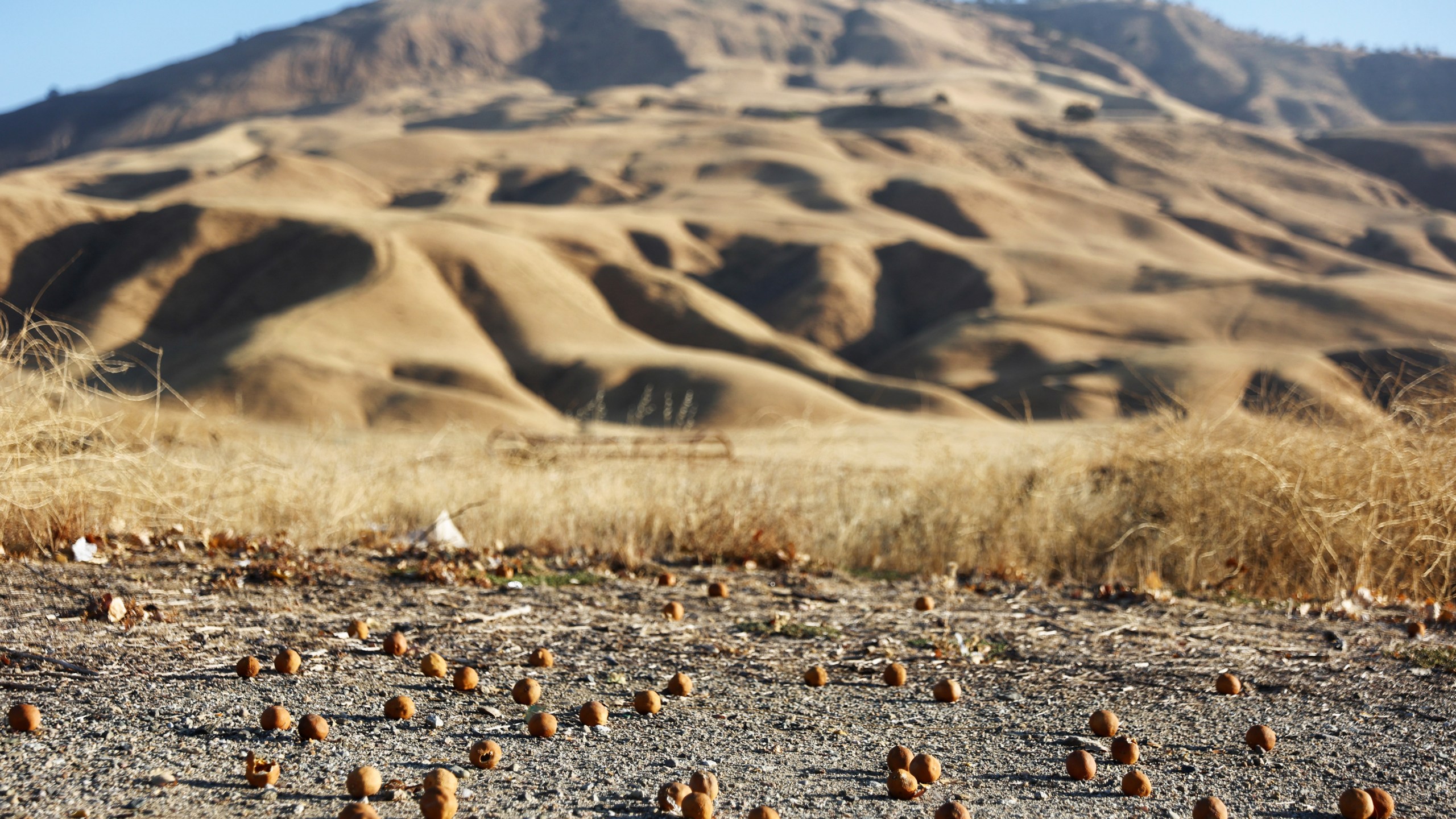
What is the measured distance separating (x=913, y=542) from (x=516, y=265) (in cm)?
3907

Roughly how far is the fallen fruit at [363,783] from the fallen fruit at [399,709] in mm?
618

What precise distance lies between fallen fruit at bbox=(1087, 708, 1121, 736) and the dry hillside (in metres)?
4.68

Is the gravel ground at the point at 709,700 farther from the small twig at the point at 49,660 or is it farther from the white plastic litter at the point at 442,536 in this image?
the white plastic litter at the point at 442,536

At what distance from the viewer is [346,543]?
A: 6293 mm

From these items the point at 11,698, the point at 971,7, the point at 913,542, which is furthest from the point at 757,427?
the point at 971,7

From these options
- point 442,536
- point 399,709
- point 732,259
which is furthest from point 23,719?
point 732,259

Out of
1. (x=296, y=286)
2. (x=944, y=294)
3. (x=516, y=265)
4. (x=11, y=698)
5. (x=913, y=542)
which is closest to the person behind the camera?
(x=11, y=698)

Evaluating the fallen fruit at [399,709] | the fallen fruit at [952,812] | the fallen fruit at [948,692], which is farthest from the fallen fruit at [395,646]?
the fallen fruit at [952,812]

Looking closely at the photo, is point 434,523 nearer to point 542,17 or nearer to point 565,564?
point 565,564

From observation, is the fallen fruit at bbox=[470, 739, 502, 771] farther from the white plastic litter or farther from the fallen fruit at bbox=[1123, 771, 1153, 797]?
the white plastic litter

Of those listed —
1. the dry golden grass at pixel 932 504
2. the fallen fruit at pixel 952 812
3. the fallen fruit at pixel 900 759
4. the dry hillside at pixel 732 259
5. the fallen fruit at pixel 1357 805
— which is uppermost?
the fallen fruit at pixel 952 812

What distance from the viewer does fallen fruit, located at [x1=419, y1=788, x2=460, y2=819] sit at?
8.72 ft

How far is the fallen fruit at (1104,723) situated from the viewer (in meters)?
3.51

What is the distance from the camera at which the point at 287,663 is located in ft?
12.8
